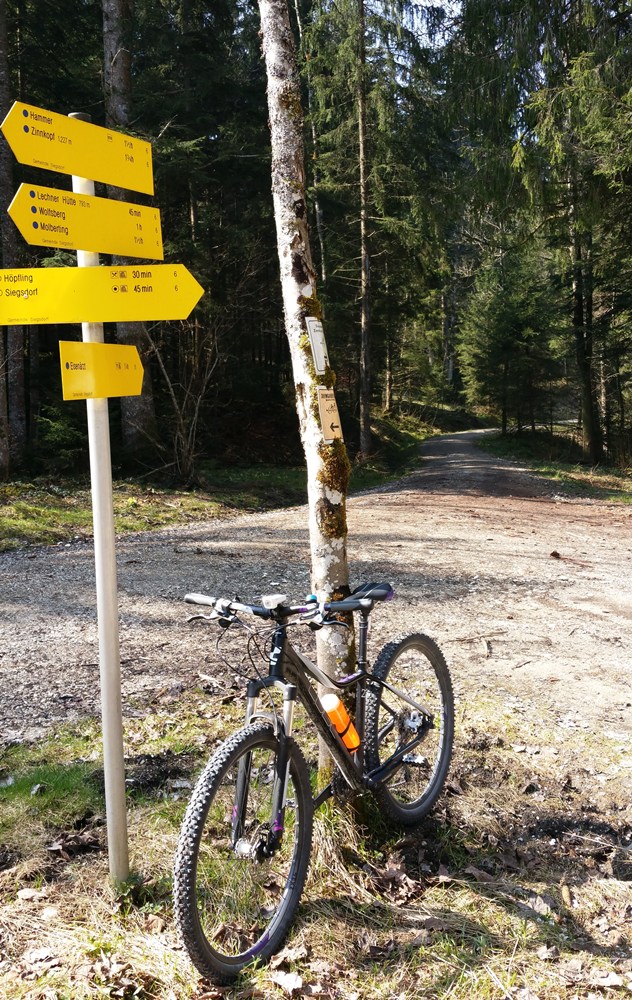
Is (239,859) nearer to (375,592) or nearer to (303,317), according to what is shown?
(375,592)

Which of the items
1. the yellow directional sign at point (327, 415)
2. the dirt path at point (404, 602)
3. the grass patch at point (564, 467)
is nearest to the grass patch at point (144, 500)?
the dirt path at point (404, 602)

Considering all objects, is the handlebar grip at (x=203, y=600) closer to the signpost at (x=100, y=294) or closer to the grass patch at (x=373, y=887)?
the signpost at (x=100, y=294)

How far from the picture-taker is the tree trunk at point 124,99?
556 inches

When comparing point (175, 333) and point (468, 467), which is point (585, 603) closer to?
point (175, 333)

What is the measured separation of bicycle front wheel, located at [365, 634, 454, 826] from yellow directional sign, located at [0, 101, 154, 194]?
2216 mm

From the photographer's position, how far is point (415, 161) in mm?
18625

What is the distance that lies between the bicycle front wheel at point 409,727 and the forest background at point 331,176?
8.28m

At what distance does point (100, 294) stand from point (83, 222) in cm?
25

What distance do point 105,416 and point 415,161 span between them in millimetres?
18737

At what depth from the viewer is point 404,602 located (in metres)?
Answer: 6.44

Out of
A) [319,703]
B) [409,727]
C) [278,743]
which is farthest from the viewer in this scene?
[409,727]

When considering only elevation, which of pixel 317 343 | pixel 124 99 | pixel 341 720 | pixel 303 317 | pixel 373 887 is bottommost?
pixel 373 887

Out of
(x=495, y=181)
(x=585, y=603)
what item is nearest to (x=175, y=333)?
(x=495, y=181)

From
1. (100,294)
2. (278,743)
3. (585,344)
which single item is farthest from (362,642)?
(585,344)
